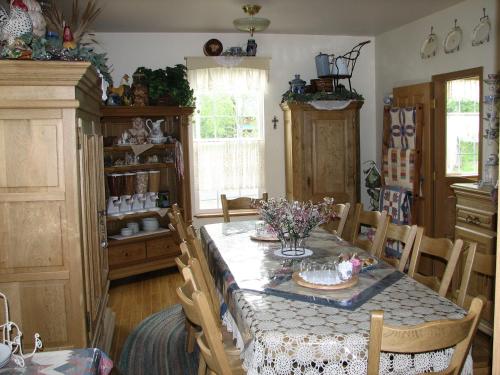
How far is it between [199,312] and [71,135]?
4.05ft

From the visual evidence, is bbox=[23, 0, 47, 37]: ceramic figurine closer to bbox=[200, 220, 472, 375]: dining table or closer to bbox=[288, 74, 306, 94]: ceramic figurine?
bbox=[200, 220, 472, 375]: dining table

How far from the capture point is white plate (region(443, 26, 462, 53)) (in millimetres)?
4793

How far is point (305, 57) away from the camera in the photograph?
6.30 m

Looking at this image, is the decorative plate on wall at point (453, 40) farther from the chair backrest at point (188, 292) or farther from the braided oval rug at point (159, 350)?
the chair backrest at point (188, 292)

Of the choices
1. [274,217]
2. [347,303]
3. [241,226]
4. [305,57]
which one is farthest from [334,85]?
[347,303]

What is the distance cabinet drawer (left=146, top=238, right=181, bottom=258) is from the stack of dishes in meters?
0.16

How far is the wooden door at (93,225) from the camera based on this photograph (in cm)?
287

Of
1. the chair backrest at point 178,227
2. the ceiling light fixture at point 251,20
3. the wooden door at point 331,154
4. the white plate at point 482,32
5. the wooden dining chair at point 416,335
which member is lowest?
the wooden dining chair at point 416,335

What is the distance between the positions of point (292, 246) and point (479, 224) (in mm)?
1588

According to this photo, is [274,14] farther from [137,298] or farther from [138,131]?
[137,298]

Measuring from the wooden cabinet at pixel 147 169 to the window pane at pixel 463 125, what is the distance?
2776 millimetres

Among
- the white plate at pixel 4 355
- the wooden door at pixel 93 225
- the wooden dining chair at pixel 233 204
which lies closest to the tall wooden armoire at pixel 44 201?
the wooden door at pixel 93 225

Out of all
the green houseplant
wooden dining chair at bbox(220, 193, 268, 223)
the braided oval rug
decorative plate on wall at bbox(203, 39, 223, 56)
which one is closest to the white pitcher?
the green houseplant

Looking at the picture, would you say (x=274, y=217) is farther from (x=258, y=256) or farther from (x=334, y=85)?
(x=334, y=85)
